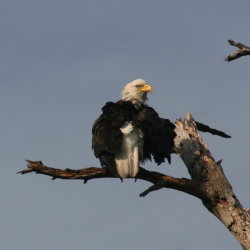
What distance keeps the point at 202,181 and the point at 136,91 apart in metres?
2.78

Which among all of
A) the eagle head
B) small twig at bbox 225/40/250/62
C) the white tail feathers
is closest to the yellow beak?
the eagle head

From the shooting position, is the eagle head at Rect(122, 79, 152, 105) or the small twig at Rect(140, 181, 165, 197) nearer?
the small twig at Rect(140, 181, 165, 197)

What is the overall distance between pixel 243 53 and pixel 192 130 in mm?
2071

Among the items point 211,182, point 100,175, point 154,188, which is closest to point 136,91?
point 100,175

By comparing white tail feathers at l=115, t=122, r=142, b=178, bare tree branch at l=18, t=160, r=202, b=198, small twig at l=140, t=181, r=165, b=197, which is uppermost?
white tail feathers at l=115, t=122, r=142, b=178

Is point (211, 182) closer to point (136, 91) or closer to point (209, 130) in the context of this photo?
point (209, 130)

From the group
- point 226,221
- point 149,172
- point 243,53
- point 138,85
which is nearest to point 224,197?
point 226,221

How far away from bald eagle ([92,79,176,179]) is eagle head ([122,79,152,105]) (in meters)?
1.10

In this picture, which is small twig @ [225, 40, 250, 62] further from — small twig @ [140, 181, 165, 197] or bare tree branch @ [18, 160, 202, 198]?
small twig @ [140, 181, 165, 197]

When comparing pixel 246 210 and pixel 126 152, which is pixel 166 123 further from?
pixel 246 210

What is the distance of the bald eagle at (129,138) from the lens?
36.2 feet

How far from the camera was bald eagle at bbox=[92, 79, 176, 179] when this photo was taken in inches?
435

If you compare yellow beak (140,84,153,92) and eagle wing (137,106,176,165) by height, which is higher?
yellow beak (140,84,153,92)

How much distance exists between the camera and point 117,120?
37.4 feet
